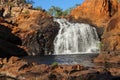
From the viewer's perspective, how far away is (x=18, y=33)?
73875 millimetres

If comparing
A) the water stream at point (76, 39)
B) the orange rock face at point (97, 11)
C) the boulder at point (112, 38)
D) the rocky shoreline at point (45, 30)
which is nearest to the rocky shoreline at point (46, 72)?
the rocky shoreline at point (45, 30)

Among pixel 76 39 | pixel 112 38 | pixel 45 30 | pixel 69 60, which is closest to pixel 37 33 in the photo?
pixel 45 30

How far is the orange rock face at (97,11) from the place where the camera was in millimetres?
83812

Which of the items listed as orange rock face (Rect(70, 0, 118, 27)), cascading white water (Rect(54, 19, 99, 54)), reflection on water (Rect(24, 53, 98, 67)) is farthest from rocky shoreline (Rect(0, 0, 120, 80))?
reflection on water (Rect(24, 53, 98, 67))

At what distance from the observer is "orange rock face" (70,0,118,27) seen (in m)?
83.8

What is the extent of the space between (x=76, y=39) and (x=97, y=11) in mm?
13035

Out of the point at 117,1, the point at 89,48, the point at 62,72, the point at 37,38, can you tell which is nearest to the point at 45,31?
the point at 37,38

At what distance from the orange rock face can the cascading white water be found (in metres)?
6.78

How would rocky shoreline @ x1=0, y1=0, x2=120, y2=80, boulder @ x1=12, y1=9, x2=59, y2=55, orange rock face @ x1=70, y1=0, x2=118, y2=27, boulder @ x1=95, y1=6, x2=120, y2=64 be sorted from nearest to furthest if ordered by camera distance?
boulder @ x1=95, y1=6, x2=120, y2=64 < rocky shoreline @ x1=0, y1=0, x2=120, y2=80 < boulder @ x1=12, y1=9, x2=59, y2=55 < orange rock face @ x1=70, y1=0, x2=118, y2=27

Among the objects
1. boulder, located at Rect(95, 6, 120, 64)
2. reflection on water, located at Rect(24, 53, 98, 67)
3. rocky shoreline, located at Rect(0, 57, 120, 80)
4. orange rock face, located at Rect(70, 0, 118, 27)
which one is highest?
orange rock face, located at Rect(70, 0, 118, 27)

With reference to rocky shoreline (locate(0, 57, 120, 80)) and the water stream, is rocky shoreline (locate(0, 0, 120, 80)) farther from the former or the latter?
rocky shoreline (locate(0, 57, 120, 80))

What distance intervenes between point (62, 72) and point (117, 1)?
216ft

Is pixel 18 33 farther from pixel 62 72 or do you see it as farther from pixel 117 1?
pixel 62 72

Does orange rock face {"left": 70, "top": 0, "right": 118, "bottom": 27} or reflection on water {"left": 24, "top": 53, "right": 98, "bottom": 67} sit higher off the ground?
orange rock face {"left": 70, "top": 0, "right": 118, "bottom": 27}
